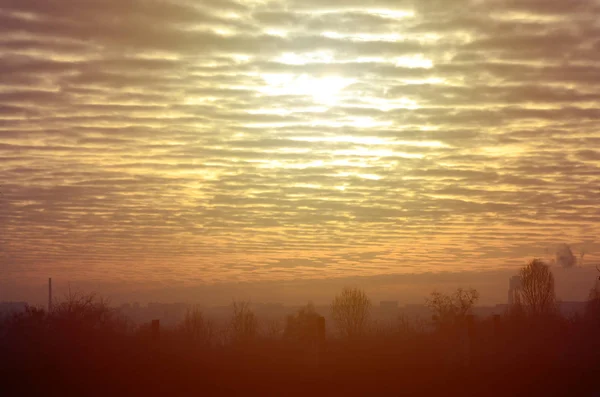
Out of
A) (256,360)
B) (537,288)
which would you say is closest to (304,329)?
(256,360)

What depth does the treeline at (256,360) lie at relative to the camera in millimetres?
18047

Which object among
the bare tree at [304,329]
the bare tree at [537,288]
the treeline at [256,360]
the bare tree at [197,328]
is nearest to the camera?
the treeline at [256,360]

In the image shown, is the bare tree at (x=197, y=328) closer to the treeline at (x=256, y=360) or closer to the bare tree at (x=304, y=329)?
the treeline at (x=256, y=360)

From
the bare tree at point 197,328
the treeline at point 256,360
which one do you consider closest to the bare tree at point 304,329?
the treeline at point 256,360

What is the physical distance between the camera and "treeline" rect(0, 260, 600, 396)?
59.2 feet

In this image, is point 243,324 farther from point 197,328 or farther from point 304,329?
point 304,329

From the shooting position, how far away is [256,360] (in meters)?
21.6

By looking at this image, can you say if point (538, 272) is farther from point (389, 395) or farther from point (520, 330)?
point (389, 395)

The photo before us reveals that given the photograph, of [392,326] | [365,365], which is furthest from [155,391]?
[392,326]

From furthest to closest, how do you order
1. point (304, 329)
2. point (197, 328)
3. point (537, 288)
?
point (537, 288) < point (197, 328) < point (304, 329)

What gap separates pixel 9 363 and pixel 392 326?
1661 cm

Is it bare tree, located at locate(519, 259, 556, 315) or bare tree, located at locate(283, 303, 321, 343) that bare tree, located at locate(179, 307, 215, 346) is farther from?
bare tree, located at locate(519, 259, 556, 315)

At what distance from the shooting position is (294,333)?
2811 centimetres

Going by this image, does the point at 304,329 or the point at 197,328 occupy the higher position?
the point at 197,328
